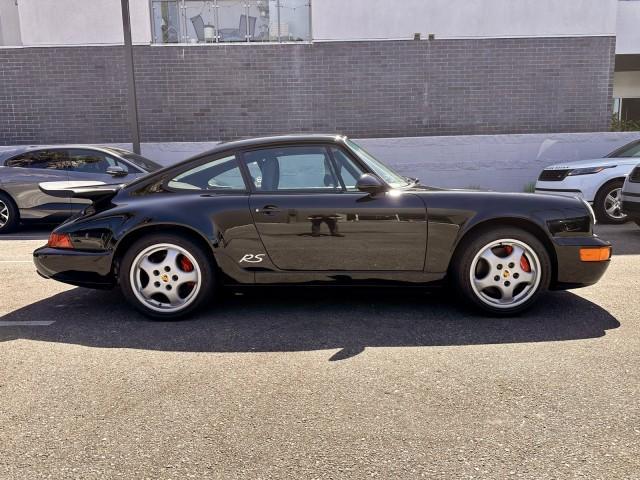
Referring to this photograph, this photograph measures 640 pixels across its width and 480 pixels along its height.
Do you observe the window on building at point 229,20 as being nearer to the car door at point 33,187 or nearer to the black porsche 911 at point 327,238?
the car door at point 33,187

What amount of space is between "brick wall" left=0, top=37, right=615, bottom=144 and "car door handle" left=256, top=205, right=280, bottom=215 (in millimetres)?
9972

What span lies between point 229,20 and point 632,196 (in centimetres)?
997

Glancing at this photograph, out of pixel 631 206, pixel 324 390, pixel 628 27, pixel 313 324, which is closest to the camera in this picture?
pixel 324 390

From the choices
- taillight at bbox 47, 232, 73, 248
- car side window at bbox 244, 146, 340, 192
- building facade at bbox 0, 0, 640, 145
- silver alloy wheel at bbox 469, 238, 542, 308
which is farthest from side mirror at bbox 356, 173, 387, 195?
building facade at bbox 0, 0, 640, 145

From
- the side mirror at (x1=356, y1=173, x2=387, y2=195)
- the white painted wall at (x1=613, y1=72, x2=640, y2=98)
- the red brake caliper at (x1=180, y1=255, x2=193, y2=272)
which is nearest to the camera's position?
the side mirror at (x1=356, y1=173, x2=387, y2=195)

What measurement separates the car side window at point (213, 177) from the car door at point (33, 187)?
5.34 meters

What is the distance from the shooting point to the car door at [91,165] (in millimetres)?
9102

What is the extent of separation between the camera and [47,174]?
9133 mm

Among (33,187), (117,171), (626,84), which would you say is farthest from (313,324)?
(626,84)

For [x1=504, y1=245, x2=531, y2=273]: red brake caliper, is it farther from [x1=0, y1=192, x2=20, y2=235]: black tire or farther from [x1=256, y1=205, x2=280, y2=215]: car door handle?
[x1=0, y1=192, x2=20, y2=235]: black tire

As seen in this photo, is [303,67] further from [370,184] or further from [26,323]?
[26,323]

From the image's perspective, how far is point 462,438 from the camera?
2.59 m

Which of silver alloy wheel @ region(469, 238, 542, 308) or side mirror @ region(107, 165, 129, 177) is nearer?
silver alloy wheel @ region(469, 238, 542, 308)

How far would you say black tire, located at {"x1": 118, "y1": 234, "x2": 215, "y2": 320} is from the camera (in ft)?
13.9
